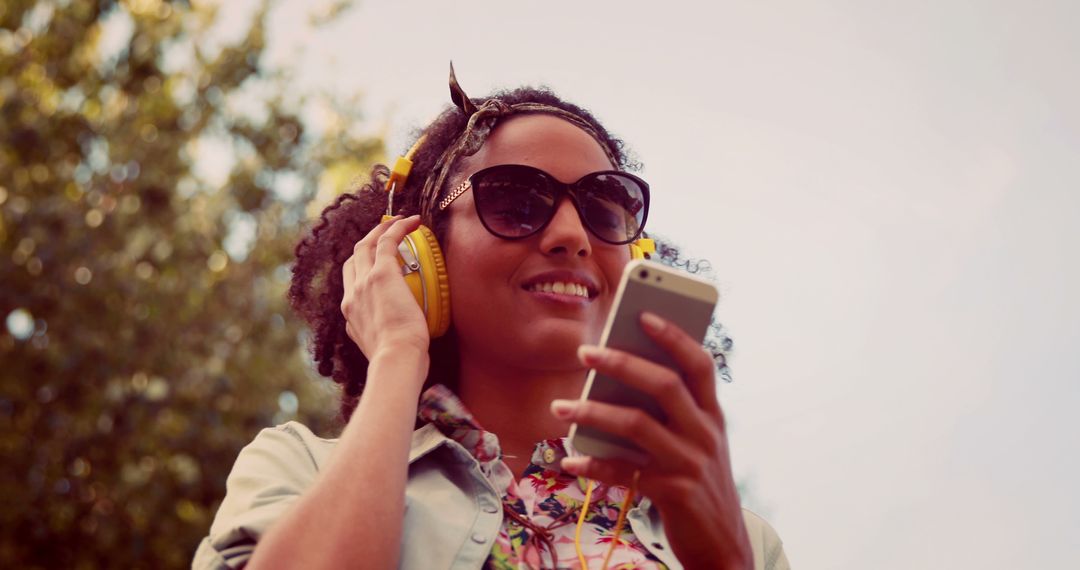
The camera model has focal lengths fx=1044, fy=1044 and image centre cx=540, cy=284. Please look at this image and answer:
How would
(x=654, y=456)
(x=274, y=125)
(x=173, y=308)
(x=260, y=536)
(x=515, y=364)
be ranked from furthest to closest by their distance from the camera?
(x=274, y=125) → (x=173, y=308) → (x=515, y=364) → (x=260, y=536) → (x=654, y=456)

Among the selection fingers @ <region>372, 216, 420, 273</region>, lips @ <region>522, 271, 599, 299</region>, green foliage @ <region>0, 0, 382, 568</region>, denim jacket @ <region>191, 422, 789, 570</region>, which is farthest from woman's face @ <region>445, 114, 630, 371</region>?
green foliage @ <region>0, 0, 382, 568</region>

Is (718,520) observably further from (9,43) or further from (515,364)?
(9,43)

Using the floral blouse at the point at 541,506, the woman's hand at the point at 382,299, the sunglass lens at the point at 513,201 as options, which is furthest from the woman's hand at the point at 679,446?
the sunglass lens at the point at 513,201

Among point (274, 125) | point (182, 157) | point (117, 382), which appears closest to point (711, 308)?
point (117, 382)

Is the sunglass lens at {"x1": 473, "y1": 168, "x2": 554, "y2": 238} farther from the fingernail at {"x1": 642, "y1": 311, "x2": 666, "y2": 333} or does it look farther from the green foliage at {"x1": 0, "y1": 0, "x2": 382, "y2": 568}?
the green foliage at {"x1": 0, "y1": 0, "x2": 382, "y2": 568}

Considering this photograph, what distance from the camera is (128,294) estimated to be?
7.82 m

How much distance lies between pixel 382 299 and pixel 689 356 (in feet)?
2.86

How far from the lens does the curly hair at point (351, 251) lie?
8.98ft

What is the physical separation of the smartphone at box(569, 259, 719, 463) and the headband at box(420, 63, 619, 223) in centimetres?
109

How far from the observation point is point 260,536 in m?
1.86

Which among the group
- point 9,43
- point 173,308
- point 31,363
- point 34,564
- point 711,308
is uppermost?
point 9,43

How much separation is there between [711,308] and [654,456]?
250 mm

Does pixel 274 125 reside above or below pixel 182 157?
above

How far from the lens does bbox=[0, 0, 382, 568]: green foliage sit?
25.0ft
